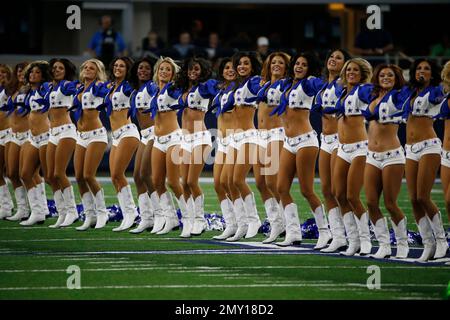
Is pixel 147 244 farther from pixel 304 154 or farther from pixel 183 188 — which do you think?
pixel 304 154

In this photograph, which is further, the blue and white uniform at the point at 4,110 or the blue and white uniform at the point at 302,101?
the blue and white uniform at the point at 4,110

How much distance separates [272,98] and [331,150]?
0.91m

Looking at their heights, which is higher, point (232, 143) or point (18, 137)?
point (18, 137)

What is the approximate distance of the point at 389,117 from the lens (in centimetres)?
1052

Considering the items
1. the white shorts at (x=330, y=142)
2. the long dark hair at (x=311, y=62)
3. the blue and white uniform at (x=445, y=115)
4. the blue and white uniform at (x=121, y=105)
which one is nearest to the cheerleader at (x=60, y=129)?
the blue and white uniform at (x=121, y=105)

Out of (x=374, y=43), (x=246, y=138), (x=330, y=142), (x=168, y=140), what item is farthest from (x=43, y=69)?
(x=374, y=43)

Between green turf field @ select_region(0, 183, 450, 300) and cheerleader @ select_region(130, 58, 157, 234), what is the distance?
50 cm

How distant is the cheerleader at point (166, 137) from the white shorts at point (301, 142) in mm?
1663

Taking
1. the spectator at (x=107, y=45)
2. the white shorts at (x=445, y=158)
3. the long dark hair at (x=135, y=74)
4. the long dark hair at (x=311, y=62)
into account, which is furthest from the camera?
the spectator at (x=107, y=45)

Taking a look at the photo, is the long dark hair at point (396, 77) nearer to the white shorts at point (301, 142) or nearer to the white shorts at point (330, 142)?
the white shorts at point (330, 142)

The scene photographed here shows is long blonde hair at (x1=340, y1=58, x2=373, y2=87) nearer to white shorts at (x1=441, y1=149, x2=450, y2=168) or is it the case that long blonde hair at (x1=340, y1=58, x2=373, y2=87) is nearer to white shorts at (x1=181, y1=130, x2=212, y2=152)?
white shorts at (x1=441, y1=149, x2=450, y2=168)

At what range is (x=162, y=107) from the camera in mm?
12898

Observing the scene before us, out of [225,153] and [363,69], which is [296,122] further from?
[225,153]

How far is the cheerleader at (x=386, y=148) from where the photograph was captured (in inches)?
413
